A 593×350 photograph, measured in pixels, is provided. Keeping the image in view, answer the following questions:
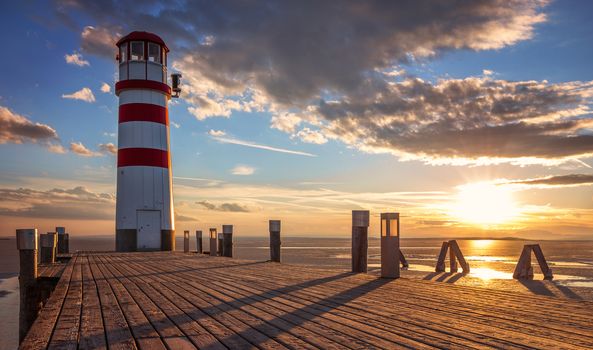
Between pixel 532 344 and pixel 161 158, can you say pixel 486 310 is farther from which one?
pixel 161 158

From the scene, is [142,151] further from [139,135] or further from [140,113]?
[140,113]

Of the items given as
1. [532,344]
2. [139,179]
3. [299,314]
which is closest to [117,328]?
[299,314]

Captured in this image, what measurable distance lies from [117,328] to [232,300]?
1970 millimetres

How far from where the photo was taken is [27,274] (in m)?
10.5

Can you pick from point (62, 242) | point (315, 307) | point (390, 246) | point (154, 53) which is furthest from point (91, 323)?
point (62, 242)

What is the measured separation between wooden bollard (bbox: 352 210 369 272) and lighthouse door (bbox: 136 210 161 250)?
12877 mm

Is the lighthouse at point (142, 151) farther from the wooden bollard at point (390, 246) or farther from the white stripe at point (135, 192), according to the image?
the wooden bollard at point (390, 246)

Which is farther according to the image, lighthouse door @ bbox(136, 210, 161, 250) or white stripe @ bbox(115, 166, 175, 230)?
lighthouse door @ bbox(136, 210, 161, 250)

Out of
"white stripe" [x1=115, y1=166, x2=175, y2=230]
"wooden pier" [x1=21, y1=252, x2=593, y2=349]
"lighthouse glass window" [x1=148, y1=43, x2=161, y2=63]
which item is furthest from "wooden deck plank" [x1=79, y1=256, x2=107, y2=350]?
"lighthouse glass window" [x1=148, y1=43, x2=161, y2=63]

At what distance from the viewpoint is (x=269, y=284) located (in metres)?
8.23

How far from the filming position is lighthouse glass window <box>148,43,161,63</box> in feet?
71.7

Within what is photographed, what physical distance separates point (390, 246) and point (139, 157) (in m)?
14.4

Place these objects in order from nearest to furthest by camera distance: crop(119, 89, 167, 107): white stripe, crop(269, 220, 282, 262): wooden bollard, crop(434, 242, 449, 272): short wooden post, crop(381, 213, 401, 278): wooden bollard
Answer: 1. crop(381, 213, 401, 278): wooden bollard
2. crop(269, 220, 282, 262): wooden bollard
3. crop(434, 242, 449, 272): short wooden post
4. crop(119, 89, 167, 107): white stripe

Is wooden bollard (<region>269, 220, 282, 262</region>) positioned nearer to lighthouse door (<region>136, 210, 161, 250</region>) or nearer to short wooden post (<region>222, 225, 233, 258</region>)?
short wooden post (<region>222, 225, 233, 258</region>)
